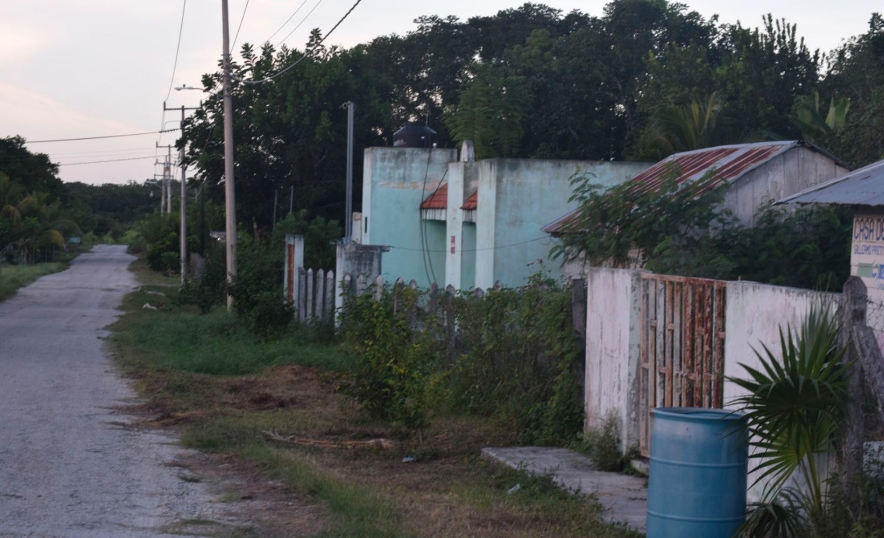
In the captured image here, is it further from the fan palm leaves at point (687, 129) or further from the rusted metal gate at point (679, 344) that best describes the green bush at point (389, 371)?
the fan palm leaves at point (687, 129)

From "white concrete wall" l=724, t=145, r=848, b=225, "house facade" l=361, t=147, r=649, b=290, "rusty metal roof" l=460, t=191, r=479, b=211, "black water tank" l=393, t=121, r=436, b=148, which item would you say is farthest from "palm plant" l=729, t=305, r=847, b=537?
"black water tank" l=393, t=121, r=436, b=148

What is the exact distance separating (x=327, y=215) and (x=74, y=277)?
64.8ft

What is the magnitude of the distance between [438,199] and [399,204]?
1264 millimetres

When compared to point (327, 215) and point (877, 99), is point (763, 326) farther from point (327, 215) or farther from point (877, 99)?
point (327, 215)

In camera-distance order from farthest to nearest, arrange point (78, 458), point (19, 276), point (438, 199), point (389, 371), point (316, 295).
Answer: point (19, 276)
point (438, 199)
point (316, 295)
point (389, 371)
point (78, 458)

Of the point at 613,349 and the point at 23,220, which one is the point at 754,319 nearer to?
the point at 613,349

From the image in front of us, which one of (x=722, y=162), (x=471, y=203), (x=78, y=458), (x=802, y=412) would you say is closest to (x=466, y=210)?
(x=471, y=203)

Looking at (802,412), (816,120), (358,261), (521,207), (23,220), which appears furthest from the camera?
(23,220)

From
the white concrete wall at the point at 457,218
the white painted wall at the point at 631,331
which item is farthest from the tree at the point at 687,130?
the white painted wall at the point at 631,331

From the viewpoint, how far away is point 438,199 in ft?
85.0

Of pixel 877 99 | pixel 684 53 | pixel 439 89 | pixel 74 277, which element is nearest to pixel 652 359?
pixel 877 99

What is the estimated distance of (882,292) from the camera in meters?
8.70

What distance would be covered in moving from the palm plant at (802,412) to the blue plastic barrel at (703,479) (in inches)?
5.7

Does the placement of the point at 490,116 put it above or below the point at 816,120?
above
